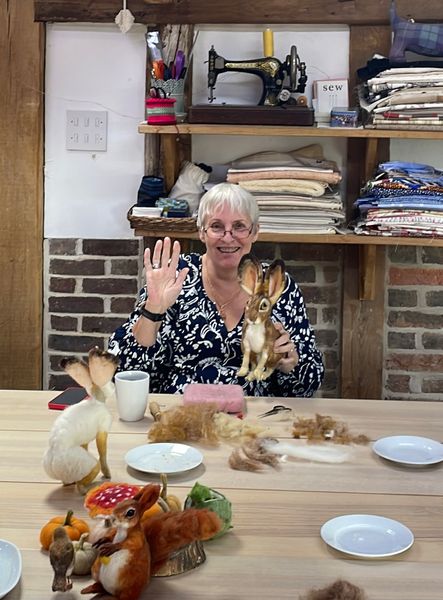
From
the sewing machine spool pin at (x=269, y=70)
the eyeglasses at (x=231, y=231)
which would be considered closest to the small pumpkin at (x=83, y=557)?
the eyeglasses at (x=231, y=231)

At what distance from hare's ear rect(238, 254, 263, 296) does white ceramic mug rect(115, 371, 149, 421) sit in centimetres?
33

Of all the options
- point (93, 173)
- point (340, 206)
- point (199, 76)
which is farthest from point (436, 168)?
point (93, 173)

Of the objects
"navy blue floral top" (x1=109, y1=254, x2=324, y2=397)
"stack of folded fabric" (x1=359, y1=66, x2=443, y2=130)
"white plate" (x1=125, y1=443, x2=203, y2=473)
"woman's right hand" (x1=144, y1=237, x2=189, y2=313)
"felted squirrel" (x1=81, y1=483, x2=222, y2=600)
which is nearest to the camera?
"felted squirrel" (x1=81, y1=483, x2=222, y2=600)

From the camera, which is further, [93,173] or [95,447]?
[93,173]

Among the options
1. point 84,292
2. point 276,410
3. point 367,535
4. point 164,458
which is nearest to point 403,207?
point 276,410

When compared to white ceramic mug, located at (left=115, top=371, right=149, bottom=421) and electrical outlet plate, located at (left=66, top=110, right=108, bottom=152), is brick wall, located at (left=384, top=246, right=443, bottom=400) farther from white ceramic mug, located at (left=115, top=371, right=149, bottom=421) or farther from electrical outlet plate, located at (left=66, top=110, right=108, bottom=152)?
white ceramic mug, located at (left=115, top=371, right=149, bottom=421)

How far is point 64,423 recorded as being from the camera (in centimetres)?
147

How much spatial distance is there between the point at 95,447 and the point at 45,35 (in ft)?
6.61

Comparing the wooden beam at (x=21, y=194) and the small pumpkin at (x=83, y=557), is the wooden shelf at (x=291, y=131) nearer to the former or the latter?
the wooden beam at (x=21, y=194)

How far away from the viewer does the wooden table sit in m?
1.20

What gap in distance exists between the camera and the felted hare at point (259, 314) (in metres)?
1.97

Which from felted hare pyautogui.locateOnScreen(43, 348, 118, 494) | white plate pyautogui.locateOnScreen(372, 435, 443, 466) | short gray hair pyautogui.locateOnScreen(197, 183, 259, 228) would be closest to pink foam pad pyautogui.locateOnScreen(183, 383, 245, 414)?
white plate pyautogui.locateOnScreen(372, 435, 443, 466)

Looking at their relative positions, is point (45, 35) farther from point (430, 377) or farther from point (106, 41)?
point (430, 377)

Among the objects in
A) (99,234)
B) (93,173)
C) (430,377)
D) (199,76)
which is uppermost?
(199,76)
